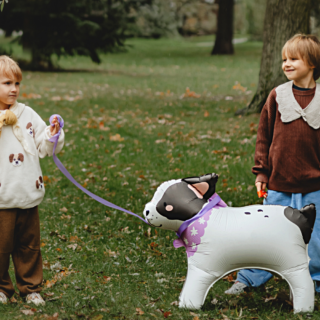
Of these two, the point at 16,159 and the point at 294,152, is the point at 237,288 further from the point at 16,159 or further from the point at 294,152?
the point at 16,159

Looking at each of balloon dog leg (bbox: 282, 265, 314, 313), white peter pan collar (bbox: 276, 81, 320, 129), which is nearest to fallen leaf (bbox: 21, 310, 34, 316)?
balloon dog leg (bbox: 282, 265, 314, 313)

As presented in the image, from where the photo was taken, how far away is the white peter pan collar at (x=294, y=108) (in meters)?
3.35

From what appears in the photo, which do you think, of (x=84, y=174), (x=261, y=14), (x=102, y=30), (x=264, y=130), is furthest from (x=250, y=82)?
(x=261, y=14)

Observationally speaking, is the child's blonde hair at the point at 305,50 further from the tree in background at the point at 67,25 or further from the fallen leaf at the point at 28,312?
the tree in background at the point at 67,25

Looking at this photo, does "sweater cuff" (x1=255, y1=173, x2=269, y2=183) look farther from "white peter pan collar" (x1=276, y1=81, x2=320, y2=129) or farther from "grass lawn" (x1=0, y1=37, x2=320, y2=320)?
"grass lawn" (x1=0, y1=37, x2=320, y2=320)

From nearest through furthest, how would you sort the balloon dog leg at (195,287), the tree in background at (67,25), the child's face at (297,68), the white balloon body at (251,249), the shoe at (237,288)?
the white balloon body at (251,249), the balloon dog leg at (195,287), the child's face at (297,68), the shoe at (237,288), the tree in background at (67,25)

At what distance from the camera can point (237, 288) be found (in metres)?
3.69

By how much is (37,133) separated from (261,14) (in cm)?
3904

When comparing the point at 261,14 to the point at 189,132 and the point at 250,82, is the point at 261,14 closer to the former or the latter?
the point at 250,82

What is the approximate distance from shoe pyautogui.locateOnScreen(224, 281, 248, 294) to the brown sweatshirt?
776 mm

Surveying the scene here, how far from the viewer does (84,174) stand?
7.00 meters

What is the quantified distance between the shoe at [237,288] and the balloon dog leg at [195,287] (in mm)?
465

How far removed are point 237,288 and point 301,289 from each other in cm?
62

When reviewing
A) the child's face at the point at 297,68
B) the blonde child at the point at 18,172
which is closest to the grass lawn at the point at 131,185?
the blonde child at the point at 18,172
